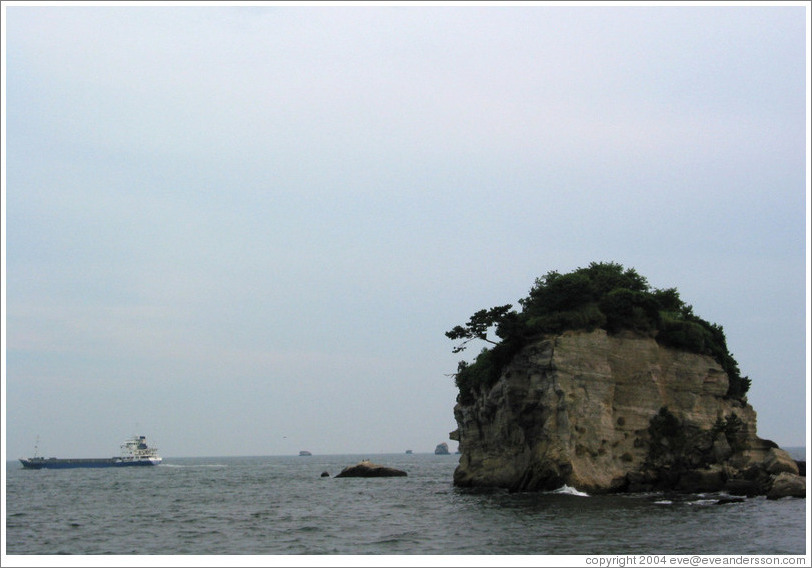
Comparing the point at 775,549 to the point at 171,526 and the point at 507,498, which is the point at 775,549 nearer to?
the point at 507,498

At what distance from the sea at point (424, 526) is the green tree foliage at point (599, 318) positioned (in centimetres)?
1153

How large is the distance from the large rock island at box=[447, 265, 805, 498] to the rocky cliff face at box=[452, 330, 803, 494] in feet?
0.23

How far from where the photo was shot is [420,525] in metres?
41.2

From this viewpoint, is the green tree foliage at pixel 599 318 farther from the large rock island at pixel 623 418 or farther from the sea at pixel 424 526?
the sea at pixel 424 526

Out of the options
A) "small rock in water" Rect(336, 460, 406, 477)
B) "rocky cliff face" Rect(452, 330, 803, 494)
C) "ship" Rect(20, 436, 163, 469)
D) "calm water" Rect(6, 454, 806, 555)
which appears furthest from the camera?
"ship" Rect(20, 436, 163, 469)

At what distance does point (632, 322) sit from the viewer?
5900cm

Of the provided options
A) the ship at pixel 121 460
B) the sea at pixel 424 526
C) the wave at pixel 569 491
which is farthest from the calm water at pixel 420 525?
the ship at pixel 121 460

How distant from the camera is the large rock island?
5406cm

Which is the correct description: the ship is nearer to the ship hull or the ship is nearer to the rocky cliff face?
the ship hull

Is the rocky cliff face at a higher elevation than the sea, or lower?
higher

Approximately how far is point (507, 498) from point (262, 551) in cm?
2323

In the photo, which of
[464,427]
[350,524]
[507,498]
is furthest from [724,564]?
[464,427]

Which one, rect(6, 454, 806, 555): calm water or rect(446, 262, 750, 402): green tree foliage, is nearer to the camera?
rect(6, 454, 806, 555): calm water

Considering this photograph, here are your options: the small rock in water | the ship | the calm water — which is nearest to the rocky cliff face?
the calm water
